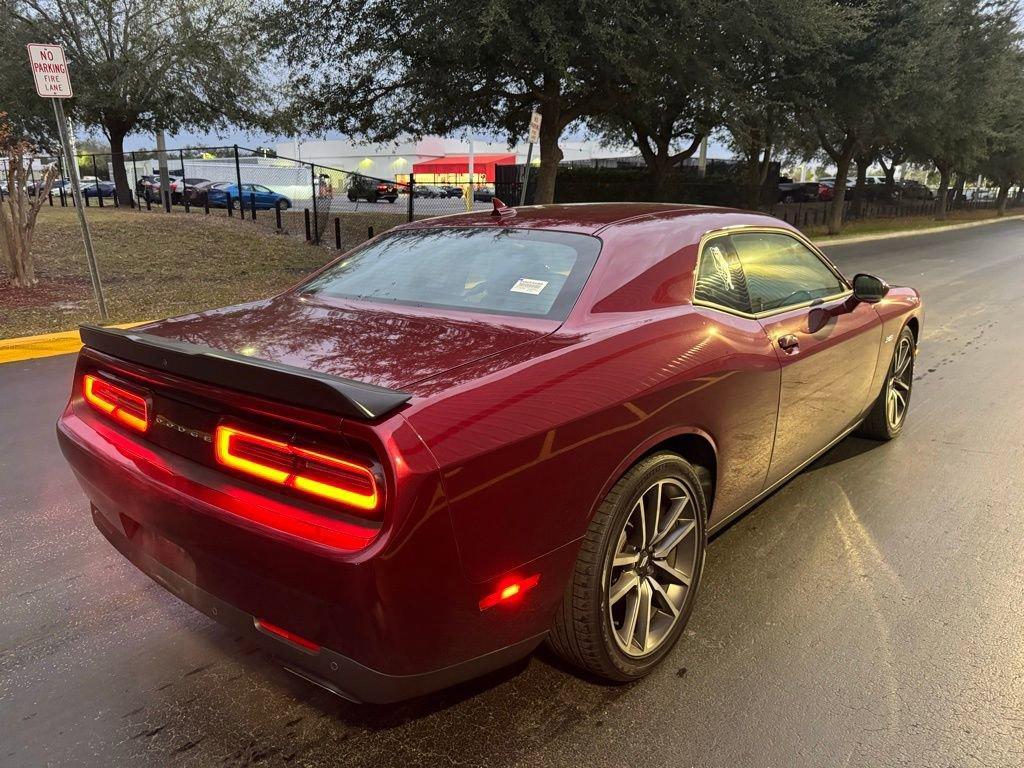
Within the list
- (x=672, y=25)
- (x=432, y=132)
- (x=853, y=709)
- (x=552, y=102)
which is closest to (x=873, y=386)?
(x=853, y=709)

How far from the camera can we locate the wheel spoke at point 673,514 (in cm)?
257

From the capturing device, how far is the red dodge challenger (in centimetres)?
184

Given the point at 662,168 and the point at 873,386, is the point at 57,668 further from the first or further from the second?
the point at 662,168

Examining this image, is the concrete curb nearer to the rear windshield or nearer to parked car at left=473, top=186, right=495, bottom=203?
parked car at left=473, top=186, right=495, bottom=203

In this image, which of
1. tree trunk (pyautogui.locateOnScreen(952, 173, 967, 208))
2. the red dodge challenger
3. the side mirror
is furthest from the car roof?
tree trunk (pyautogui.locateOnScreen(952, 173, 967, 208))

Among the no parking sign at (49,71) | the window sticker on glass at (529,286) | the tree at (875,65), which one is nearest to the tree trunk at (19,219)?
the no parking sign at (49,71)

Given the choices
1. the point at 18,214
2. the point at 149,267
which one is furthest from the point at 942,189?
the point at 18,214

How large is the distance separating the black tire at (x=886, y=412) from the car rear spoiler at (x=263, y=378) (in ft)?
12.3

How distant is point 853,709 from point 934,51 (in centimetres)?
2533

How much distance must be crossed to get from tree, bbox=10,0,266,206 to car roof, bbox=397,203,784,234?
2364cm

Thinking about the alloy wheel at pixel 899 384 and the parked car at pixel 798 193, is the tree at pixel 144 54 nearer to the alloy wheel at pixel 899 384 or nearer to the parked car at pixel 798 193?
the alloy wheel at pixel 899 384

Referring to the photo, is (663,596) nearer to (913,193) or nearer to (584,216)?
(584,216)

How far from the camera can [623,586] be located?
2420mm

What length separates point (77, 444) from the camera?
2.53 metres
